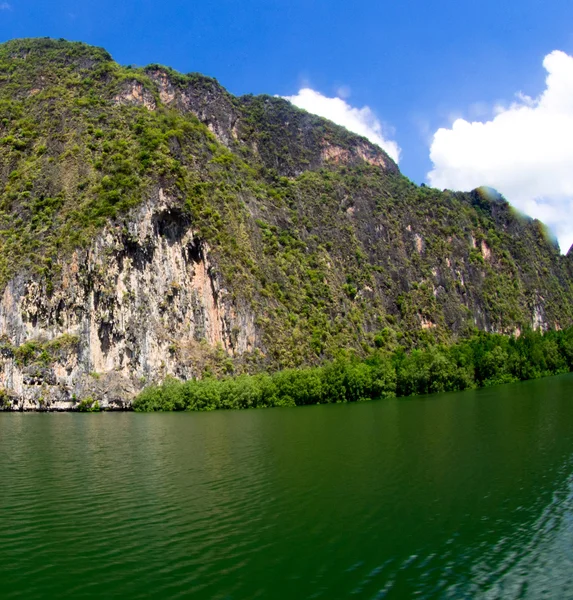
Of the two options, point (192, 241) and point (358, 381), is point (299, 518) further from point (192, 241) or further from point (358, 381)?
point (192, 241)

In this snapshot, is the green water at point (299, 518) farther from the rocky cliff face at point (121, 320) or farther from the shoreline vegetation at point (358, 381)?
the rocky cliff face at point (121, 320)

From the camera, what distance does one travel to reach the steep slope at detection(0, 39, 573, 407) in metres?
84.2

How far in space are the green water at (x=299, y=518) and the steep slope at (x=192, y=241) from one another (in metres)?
50.4

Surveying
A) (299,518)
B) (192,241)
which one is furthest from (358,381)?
(299,518)

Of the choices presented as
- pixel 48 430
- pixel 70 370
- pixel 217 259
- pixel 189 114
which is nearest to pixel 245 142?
pixel 189 114

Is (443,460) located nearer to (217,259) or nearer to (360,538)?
(360,538)

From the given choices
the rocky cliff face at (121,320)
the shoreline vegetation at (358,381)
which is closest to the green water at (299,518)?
the shoreline vegetation at (358,381)

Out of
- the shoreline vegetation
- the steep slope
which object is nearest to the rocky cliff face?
the steep slope

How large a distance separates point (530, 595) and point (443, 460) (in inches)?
587

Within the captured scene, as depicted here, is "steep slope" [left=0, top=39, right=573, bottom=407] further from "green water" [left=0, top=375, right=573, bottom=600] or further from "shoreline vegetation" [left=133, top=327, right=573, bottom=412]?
"green water" [left=0, top=375, right=573, bottom=600]

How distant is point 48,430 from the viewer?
49.6 m

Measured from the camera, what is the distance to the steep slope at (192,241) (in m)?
84.2

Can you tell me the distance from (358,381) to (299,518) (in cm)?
6438

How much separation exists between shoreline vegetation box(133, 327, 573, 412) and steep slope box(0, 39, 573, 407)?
21.6 ft
